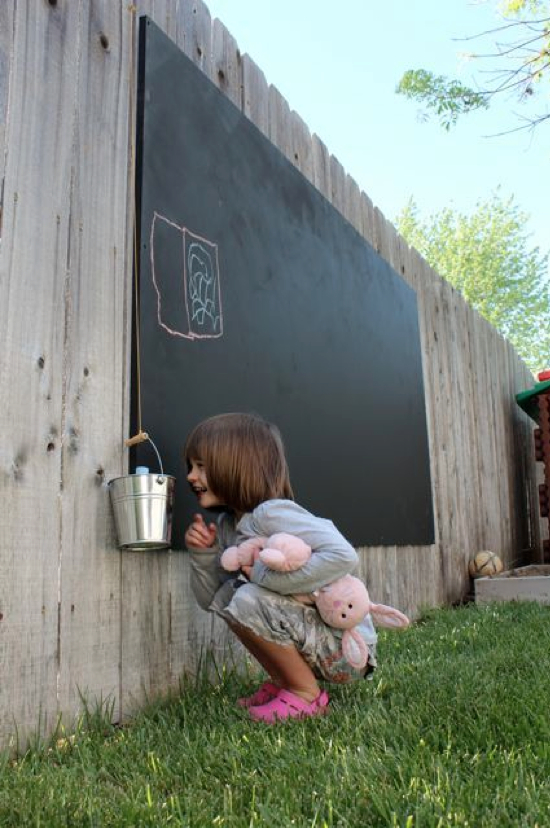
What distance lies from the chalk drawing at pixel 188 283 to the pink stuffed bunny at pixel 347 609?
0.98 meters

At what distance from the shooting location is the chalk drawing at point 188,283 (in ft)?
8.63

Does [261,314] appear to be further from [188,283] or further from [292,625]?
[292,625]

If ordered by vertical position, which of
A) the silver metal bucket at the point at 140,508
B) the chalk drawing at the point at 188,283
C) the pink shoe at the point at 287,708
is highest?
the chalk drawing at the point at 188,283

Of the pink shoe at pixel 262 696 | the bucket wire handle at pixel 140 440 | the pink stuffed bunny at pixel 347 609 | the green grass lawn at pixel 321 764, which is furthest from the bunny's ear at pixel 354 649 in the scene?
the bucket wire handle at pixel 140 440

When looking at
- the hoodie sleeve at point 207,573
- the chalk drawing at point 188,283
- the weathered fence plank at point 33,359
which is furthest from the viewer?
the chalk drawing at point 188,283

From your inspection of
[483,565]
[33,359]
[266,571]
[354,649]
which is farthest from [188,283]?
[483,565]

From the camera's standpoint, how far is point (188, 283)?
2781 millimetres

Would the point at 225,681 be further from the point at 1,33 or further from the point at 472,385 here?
the point at 472,385

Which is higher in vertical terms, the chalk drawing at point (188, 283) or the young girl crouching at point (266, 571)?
the chalk drawing at point (188, 283)

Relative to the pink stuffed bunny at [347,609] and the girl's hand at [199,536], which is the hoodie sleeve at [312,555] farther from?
the girl's hand at [199,536]

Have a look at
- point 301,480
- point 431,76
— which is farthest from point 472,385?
point 301,480

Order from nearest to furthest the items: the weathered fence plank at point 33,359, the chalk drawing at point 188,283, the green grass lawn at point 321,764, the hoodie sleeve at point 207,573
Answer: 1. the green grass lawn at point 321,764
2. the weathered fence plank at point 33,359
3. the hoodie sleeve at point 207,573
4. the chalk drawing at point 188,283

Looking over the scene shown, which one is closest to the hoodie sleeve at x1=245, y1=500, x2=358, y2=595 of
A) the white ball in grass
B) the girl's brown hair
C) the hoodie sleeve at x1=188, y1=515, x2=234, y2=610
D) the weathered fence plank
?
the girl's brown hair

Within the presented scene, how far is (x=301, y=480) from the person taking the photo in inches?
134
